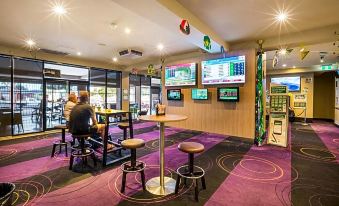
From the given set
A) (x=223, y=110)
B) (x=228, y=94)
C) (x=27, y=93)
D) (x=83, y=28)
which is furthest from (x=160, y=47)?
(x=27, y=93)

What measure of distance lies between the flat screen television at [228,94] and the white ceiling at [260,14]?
1.68 m

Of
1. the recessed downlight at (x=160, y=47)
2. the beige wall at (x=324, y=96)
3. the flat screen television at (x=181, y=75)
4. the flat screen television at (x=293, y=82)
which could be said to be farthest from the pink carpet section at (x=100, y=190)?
the beige wall at (x=324, y=96)

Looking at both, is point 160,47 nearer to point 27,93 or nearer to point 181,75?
point 181,75

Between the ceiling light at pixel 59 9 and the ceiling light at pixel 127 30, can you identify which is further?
the ceiling light at pixel 127 30

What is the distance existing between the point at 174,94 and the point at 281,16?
4.32 m

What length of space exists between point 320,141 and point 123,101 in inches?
343

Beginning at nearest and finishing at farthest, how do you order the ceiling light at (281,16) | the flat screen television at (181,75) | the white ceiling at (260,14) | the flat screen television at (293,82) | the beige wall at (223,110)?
the white ceiling at (260,14) → the ceiling light at (281,16) → the beige wall at (223,110) → the flat screen television at (181,75) → the flat screen television at (293,82)

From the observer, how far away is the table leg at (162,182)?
100 inches

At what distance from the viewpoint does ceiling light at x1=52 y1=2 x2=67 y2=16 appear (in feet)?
11.1

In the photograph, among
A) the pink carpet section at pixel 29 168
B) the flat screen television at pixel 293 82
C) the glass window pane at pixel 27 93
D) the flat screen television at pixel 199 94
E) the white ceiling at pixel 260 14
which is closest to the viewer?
the pink carpet section at pixel 29 168

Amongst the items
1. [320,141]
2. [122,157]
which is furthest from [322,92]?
[122,157]

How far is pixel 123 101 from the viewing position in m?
9.95

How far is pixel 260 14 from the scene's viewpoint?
369 centimetres

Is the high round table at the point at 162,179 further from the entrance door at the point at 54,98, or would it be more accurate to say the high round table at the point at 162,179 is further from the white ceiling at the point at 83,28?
the entrance door at the point at 54,98
